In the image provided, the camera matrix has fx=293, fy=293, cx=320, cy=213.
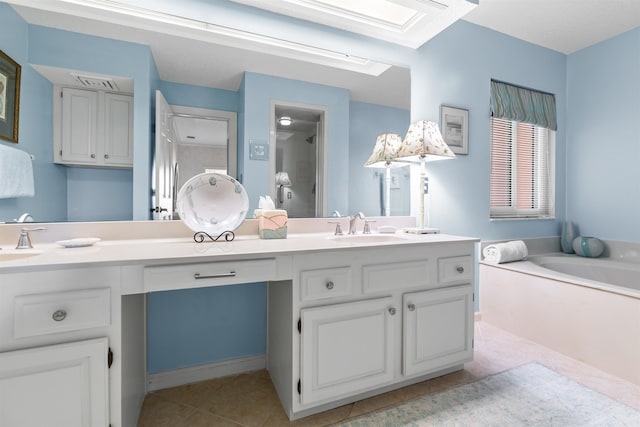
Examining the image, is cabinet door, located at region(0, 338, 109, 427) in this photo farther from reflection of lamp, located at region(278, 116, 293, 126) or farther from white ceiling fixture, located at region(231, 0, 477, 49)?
white ceiling fixture, located at region(231, 0, 477, 49)

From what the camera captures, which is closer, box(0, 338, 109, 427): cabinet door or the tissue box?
box(0, 338, 109, 427): cabinet door

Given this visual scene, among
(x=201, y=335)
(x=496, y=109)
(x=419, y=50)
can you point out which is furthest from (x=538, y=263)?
(x=201, y=335)

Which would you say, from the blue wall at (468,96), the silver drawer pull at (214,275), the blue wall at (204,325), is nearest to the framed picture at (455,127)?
the blue wall at (468,96)

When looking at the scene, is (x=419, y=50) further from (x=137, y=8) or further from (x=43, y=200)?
(x=43, y=200)

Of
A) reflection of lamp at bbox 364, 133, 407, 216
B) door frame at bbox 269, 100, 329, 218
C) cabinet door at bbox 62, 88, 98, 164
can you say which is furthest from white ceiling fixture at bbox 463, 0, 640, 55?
cabinet door at bbox 62, 88, 98, 164

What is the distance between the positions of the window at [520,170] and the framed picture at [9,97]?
3.09m

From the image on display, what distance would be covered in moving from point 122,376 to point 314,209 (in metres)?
1.19

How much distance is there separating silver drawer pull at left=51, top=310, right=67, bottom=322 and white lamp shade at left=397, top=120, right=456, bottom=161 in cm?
184

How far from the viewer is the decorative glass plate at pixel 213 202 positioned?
144cm

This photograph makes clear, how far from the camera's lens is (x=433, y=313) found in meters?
1.52

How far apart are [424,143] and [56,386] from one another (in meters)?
2.01

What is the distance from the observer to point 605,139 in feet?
8.64

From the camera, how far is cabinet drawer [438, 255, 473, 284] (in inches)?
61.3

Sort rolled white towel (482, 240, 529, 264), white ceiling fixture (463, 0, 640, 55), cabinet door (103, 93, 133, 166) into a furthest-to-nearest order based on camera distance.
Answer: rolled white towel (482, 240, 529, 264) < white ceiling fixture (463, 0, 640, 55) < cabinet door (103, 93, 133, 166)
